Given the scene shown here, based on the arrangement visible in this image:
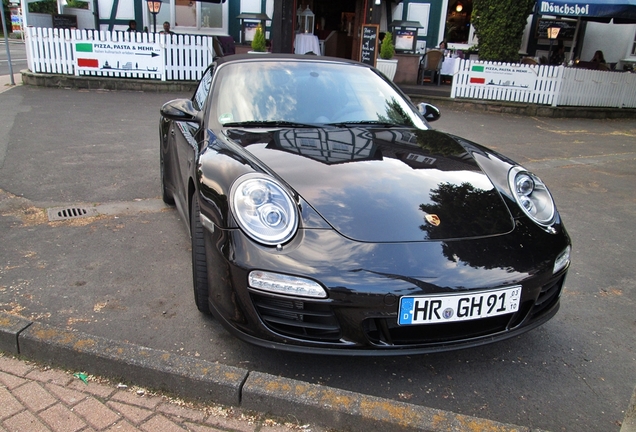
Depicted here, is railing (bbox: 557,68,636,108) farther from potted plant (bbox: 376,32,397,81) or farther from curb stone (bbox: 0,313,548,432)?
curb stone (bbox: 0,313,548,432)

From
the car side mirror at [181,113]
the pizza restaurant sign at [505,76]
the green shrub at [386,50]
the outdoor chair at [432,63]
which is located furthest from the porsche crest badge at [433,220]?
the outdoor chair at [432,63]

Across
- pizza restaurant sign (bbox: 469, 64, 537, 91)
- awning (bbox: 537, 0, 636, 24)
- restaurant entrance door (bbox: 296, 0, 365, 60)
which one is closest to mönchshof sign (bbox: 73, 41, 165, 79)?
restaurant entrance door (bbox: 296, 0, 365, 60)

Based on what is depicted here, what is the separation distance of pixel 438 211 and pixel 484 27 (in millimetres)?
12501

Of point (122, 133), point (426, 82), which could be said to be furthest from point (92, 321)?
point (426, 82)

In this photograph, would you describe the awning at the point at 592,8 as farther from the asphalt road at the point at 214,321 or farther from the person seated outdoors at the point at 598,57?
the asphalt road at the point at 214,321

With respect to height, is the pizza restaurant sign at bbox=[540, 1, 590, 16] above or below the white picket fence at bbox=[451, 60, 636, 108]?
above

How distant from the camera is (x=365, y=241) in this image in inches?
88.4

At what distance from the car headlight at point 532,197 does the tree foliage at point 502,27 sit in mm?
11457

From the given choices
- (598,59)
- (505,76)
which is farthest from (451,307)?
(598,59)

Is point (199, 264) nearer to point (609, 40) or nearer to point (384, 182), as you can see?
point (384, 182)

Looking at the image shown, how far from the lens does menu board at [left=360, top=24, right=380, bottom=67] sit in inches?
544

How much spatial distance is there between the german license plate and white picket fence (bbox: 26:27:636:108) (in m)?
11.1

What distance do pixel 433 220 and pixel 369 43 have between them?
12.5 metres

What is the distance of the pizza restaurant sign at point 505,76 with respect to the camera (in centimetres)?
1204
